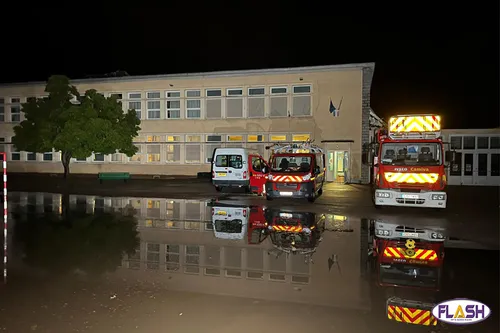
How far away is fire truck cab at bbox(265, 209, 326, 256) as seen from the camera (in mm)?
8391

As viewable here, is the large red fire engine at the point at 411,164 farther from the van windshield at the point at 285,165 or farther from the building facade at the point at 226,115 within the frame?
the building facade at the point at 226,115

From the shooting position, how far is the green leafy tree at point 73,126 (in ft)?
81.0

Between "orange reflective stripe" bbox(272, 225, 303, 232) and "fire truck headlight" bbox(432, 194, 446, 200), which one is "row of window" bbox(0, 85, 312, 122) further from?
"orange reflective stripe" bbox(272, 225, 303, 232)

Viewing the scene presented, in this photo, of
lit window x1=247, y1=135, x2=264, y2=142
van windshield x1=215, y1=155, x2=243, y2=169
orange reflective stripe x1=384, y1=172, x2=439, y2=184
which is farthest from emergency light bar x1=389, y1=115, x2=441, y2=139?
lit window x1=247, y1=135, x2=264, y2=142

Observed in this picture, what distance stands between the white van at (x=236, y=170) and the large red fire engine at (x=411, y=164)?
7529 millimetres

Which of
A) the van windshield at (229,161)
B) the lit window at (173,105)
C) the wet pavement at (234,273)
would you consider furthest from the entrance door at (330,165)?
the wet pavement at (234,273)

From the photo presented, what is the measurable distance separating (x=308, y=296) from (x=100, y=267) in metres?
3.65

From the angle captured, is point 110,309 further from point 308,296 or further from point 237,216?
point 237,216

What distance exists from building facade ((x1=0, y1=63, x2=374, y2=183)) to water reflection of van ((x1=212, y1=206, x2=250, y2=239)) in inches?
611

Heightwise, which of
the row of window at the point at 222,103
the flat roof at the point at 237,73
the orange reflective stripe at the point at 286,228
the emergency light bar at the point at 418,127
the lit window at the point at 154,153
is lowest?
the orange reflective stripe at the point at 286,228

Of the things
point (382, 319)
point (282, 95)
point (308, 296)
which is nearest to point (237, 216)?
point (308, 296)

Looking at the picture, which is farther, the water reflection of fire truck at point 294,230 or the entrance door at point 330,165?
the entrance door at point 330,165

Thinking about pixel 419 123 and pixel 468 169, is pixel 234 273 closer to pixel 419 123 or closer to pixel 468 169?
pixel 419 123

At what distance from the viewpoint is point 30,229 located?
1027 centimetres
